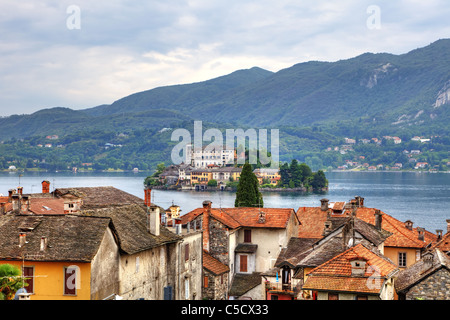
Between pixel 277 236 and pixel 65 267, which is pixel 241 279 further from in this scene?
pixel 65 267

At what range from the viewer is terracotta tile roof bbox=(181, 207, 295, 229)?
40938 millimetres

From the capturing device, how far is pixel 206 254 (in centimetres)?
3894

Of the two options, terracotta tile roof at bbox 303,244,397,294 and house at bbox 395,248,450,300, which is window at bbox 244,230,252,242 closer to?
terracotta tile roof at bbox 303,244,397,294

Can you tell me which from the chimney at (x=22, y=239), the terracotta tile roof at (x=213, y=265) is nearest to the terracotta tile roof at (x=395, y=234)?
the terracotta tile roof at (x=213, y=265)

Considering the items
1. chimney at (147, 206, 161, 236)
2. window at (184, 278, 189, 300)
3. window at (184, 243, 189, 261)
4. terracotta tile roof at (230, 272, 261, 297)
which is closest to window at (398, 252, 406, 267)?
terracotta tile roof at (230, 272, 261, 297)

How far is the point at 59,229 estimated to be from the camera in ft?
74.1

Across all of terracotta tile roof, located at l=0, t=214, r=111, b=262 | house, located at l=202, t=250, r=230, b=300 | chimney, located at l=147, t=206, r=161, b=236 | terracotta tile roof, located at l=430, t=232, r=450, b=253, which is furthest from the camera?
terracotta tile roof, located at l=430, t=232, r=450, b=253

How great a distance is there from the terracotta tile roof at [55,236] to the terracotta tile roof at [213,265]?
14.5 m

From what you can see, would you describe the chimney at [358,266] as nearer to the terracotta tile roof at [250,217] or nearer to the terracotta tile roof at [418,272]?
the terracotta tile roof at [418,272]

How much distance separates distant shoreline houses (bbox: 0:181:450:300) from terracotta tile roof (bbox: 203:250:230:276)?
87 millimetres

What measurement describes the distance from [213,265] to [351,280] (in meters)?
15.9

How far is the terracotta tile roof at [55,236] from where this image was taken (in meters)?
21.2

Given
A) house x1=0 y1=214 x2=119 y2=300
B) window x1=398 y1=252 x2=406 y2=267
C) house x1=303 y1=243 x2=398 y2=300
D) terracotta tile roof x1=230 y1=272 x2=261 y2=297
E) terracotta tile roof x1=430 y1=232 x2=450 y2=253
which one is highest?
house x1=0 y1=214 x2=119 y2=300
